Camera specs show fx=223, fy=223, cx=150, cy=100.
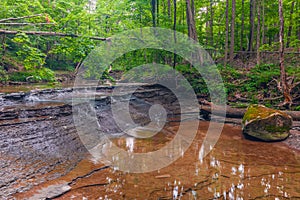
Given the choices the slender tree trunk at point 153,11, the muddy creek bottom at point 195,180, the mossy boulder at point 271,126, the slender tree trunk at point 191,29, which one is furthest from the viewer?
the slender tree trunk at point 153,11

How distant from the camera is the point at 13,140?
523 centimetres

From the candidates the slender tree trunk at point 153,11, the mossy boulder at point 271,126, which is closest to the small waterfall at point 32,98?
the mossy boulder at point 271,126

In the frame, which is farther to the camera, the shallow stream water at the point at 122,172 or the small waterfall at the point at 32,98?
the small waterfall at the point at 32,98

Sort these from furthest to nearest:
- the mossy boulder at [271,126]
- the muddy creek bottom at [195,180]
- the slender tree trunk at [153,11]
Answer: the slender tree trunk at [153,11]
the mossy boulder at [271,126]
the muddy creek bottom at [195,180]

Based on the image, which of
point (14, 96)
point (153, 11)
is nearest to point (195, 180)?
point (14, 96)

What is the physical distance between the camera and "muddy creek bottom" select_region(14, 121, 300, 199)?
12.1 feet

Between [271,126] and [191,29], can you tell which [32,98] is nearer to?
[271,126]

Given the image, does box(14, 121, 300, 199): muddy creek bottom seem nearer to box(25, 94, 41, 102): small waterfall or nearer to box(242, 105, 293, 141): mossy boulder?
box(242, 105, 293, 141): mossy boulder

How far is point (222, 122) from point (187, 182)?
609 cm

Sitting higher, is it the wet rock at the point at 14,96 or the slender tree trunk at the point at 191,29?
the slender tree trunk at the point at 191,29

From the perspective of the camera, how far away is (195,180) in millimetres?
4270

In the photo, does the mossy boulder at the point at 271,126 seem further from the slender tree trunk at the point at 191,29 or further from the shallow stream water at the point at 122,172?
the slender tree trunk at the point at 191,29

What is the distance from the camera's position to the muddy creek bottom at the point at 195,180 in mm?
3682

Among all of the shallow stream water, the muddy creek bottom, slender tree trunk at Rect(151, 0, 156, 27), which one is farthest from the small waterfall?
slender tree trunk at Rect(151, 0, 156, 27)
